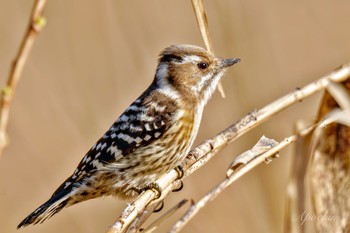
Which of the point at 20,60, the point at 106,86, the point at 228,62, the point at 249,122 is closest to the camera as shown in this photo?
the point at 20,60

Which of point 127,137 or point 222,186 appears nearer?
point 222,186

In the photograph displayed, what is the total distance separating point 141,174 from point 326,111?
1.50 meters

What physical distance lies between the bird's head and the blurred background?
4.4 inches

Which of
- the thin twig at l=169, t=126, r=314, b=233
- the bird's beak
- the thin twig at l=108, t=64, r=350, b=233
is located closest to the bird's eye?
the bird's beak

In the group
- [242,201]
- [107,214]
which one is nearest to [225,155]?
[242,201]

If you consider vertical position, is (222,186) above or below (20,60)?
below

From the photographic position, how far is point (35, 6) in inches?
38.4

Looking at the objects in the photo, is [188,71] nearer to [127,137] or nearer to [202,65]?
[202,65]

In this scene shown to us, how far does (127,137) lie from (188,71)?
67cm

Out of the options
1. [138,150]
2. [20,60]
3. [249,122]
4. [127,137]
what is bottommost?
[249,122]

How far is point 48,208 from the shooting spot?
3139mm

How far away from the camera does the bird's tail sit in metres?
3.05

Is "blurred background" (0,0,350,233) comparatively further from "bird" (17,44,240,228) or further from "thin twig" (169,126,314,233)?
"thin twig" (169,126,314,233)

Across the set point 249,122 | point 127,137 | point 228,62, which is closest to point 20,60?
point 249,122
